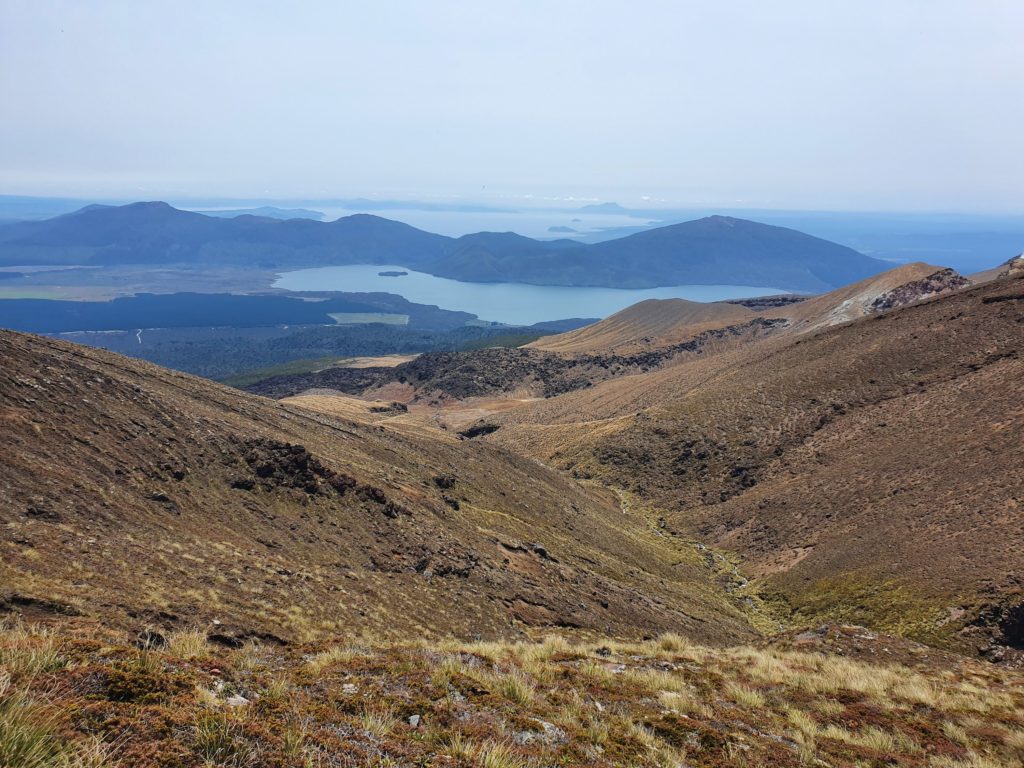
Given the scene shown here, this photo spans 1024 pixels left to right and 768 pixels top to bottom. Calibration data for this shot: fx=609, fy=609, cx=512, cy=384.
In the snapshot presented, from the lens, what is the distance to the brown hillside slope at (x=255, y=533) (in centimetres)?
1350

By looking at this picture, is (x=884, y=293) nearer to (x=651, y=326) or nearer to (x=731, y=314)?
(x=731, y=314)

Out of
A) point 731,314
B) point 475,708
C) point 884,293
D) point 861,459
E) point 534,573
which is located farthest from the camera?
point 731,314

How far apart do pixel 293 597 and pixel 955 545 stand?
26665 mm

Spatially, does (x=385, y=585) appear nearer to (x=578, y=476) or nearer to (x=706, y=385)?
(x=578, y=476)

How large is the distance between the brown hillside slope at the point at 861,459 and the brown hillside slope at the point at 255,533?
648cm

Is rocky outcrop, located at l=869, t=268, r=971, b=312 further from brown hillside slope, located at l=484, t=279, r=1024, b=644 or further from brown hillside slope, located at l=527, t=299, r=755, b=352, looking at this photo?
brown hillside slope, located at l=527, t=299, r=755, b=352

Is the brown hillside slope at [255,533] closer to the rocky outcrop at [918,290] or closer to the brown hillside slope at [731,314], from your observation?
the rocky outcrop at [918,290]

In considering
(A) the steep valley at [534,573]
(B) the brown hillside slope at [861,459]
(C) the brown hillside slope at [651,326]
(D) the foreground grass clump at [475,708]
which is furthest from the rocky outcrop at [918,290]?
(D) the foreground grass clump at [475,708]

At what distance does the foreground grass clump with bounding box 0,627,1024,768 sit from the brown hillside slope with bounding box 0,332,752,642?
375cm

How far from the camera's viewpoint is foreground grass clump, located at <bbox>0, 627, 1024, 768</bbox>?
526 cm

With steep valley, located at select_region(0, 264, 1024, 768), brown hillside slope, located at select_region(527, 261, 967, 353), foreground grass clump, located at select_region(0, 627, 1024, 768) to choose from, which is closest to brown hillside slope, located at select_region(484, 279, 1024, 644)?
steep valley, located at select_region(0, 264, 1024, 768)

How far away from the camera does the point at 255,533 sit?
18.6m

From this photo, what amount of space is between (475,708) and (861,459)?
35591 mm

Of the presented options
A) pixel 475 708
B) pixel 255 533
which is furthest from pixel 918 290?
pixel 475 708
